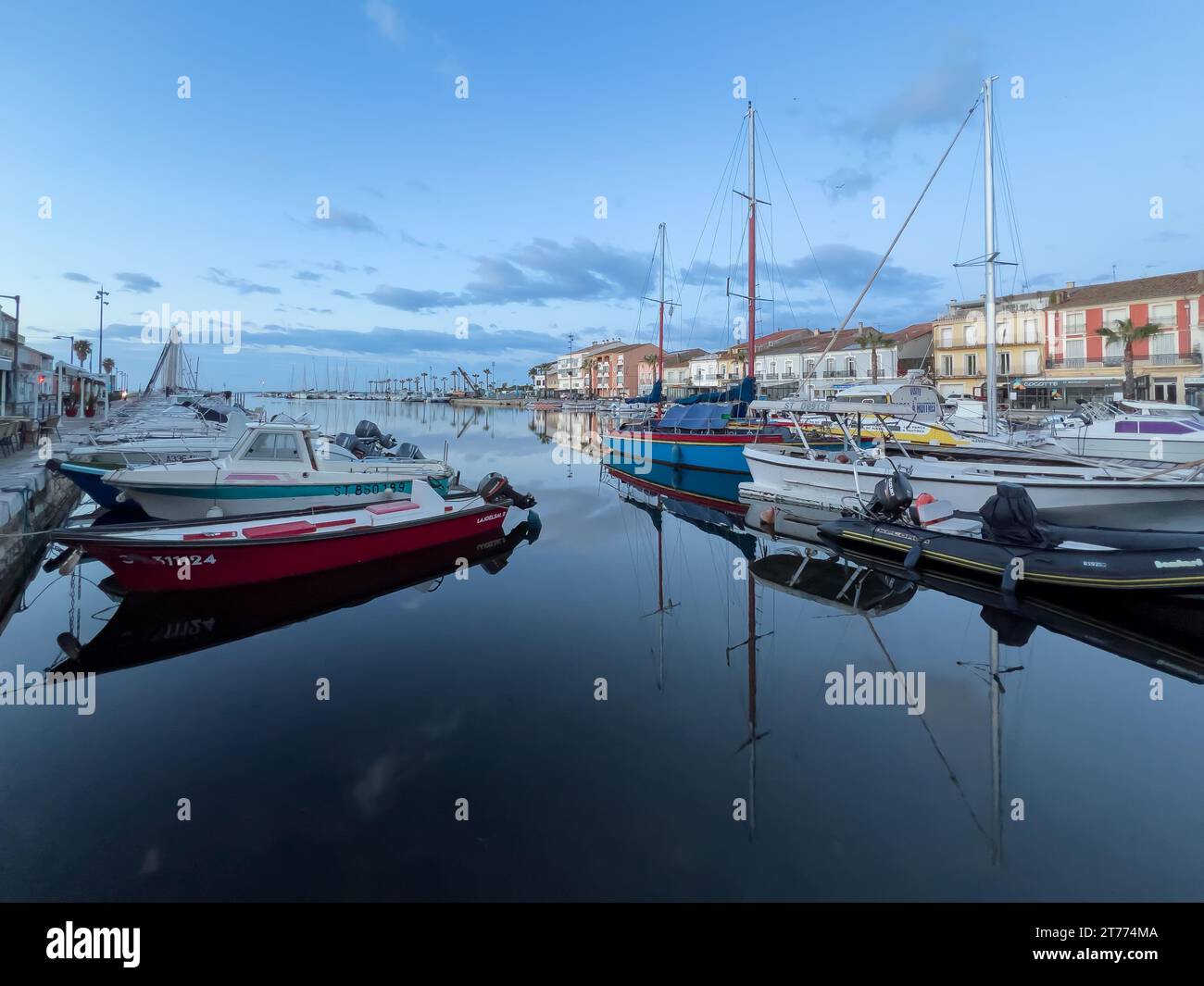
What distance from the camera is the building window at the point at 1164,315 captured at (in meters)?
43.0

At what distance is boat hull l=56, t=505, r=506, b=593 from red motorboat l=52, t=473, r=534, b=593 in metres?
0.01

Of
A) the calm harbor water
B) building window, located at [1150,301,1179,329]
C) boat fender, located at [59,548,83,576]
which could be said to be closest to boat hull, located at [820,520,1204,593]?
the calm harbor water

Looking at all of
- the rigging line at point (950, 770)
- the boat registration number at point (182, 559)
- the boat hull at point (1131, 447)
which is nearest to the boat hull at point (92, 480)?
the boat registration number at point (182, 559)

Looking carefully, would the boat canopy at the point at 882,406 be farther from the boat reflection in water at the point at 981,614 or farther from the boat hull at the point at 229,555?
the boat hull at the point at 229,555

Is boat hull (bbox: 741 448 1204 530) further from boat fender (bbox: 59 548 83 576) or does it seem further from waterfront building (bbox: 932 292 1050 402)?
waterfront building (bbox: 932 292 1050 402)

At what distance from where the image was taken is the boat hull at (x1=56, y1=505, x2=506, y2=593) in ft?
33.1

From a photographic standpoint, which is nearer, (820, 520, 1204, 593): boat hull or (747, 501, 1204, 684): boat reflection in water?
(747, 501, 1204, 684): boat reflection in water

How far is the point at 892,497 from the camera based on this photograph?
14.6m

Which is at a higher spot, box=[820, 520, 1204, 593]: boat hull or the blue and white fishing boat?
the blue and white fishing boat

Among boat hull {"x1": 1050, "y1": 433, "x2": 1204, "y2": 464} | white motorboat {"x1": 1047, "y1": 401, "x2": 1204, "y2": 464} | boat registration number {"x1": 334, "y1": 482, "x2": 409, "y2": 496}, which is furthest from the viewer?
white motorboat {"x1": 1047, "y1": 401, "x2": 1204, "y2": 464}

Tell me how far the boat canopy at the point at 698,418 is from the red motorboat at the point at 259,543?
53.2 feet

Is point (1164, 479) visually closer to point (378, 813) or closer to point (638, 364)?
point (378, 813)
